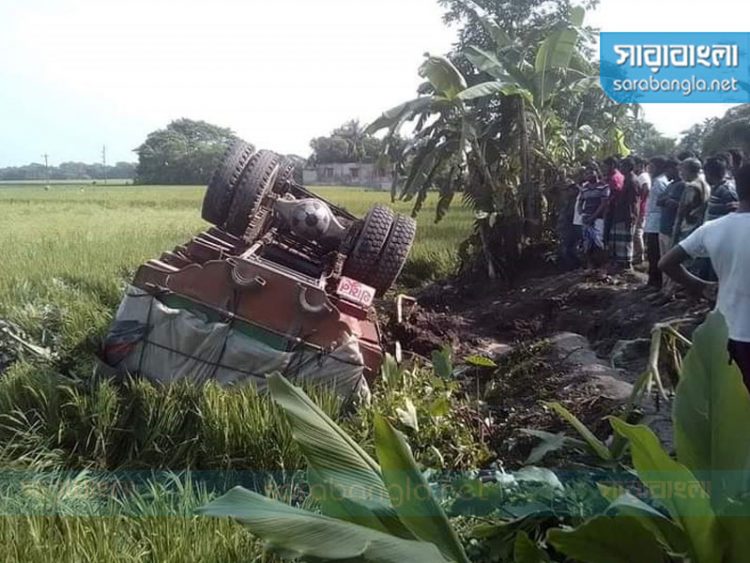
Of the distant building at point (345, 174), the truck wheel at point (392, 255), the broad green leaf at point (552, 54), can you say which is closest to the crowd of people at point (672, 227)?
the broad green leaf at point (552, 54)

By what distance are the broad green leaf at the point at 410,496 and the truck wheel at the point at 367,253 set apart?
360 cm

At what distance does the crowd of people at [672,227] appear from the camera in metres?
2.81

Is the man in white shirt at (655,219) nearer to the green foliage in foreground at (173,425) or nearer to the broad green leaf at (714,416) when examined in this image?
the green foliage in foreground at (173,425)

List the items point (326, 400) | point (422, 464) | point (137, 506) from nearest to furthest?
point (137, 506) < point (422, 464) < point (326, 400)

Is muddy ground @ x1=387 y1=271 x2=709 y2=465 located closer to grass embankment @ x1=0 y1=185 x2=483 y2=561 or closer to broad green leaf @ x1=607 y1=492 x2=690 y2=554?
grass embankment @ x1=0 y1=185 x2=483 y2=561

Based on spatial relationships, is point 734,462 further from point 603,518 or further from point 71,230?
point 71,230

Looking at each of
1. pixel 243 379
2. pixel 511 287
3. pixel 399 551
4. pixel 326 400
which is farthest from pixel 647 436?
pixel 511 287

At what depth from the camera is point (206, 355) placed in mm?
4312

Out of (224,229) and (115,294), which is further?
(115,294)

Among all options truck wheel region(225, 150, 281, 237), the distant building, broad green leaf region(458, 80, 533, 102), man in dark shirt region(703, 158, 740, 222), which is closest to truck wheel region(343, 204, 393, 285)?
truck wheel region(225, 150, 281, 237)

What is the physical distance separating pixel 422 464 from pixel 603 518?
189cm

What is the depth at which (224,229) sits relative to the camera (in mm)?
Result: 5809

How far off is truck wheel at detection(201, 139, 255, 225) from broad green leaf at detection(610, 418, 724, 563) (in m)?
4.51

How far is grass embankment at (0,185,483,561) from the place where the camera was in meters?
2.44
